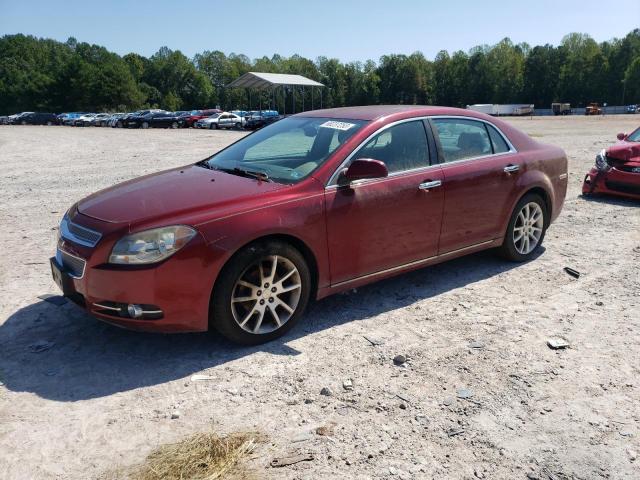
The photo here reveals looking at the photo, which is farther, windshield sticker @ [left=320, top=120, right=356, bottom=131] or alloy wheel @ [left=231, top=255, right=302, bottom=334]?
windshield sticker @ [left=320, top=120, right=356, bottom=131]

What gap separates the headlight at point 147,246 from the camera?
3.58 metres

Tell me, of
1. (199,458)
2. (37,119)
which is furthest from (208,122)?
(199,458)

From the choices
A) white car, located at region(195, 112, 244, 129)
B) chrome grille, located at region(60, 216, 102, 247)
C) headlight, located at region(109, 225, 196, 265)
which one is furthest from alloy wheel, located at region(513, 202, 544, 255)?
white car, located at region(195, 112, 244, 129)

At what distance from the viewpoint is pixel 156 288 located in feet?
11.7

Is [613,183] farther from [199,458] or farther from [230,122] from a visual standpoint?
[230,122]

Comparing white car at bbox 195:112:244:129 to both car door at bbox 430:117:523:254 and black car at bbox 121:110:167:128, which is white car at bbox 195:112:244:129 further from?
car door at bbox 430:117:523:254

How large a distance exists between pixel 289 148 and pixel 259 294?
1.64 metres

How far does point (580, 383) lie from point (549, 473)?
1.01 meters

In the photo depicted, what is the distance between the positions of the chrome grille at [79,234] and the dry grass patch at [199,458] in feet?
4.96

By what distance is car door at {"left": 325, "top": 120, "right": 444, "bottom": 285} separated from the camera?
4.28 metres

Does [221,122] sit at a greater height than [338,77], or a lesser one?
lesser

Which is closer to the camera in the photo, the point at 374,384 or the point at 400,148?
the point at 374,384

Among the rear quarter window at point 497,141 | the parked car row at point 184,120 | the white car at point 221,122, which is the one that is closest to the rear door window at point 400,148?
the rear quarter window at point 497,141

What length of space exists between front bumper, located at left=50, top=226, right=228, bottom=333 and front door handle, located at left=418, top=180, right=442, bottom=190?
6.44ft
